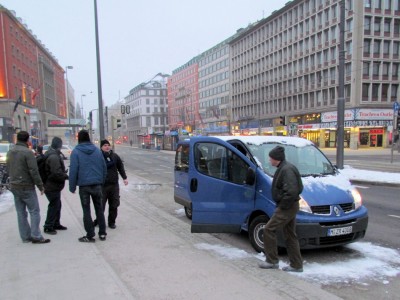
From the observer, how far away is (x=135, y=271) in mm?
4414

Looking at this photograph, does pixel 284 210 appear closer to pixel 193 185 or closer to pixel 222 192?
pixel 222 192

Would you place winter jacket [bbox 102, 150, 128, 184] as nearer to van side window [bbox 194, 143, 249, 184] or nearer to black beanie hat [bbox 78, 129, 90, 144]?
black beanie hat [bbox 78, 129, 90, 144]

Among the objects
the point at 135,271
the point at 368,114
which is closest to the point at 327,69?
the point at 368,114

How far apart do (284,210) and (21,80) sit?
55154 mm

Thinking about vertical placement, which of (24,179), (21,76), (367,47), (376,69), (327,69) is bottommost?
(24,179)

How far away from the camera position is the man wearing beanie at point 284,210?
4.30 meters

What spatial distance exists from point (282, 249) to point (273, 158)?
163cm

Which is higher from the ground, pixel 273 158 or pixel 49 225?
pixel 273 158

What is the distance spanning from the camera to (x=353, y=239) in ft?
16.8

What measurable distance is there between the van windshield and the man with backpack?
3.35 meters

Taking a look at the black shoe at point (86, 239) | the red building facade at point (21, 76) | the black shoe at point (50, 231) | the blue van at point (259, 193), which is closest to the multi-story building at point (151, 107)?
the red building facade at point (21, 76)

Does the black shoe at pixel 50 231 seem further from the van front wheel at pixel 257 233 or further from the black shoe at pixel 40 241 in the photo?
the van front wheel at pixel 257 233

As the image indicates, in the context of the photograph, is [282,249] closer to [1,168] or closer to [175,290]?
[175,290]

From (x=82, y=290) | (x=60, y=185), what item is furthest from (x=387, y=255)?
(x=60, y=185)
